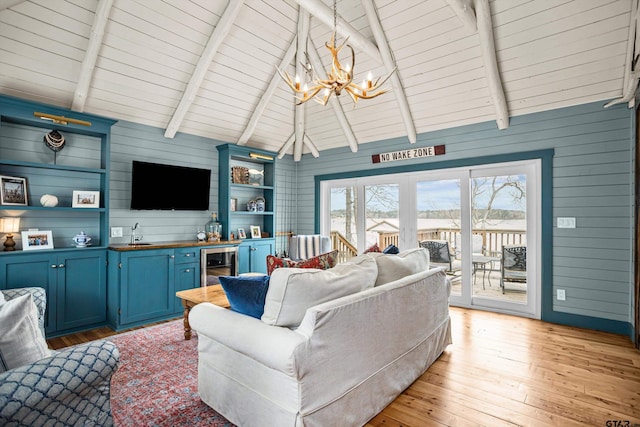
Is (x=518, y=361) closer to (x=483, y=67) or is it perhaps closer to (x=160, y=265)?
(x=483, y=67)

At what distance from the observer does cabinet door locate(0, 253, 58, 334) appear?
317cm

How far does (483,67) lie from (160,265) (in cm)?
457

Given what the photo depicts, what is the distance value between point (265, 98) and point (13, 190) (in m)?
3.17

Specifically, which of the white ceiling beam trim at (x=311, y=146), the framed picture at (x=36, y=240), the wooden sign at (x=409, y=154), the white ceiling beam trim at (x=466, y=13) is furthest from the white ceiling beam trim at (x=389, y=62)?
the framed picture at (x=36, y=240)

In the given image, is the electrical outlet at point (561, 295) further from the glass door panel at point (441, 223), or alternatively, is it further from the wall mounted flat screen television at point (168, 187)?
the wall mounted flat screen television at point (168, 187)

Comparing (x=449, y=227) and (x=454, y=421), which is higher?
(x=449, y=227)

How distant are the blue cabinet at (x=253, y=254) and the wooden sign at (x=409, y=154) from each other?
2.35 metres

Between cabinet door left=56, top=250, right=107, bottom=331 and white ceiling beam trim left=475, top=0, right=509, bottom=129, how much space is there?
15.9 ft

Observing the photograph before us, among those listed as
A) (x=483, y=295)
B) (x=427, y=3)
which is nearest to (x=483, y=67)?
(x=427, y=3)

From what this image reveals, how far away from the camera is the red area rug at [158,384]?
2078mm

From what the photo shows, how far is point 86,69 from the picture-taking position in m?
3.43

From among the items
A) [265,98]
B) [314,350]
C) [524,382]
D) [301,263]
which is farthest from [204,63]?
[524,382]

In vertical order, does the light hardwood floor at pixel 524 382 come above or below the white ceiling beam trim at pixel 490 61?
below

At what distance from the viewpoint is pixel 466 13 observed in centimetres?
314
